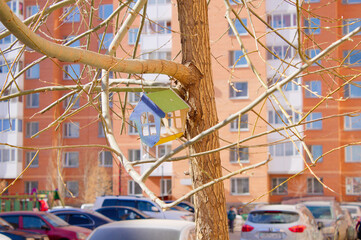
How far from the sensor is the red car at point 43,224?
53.2 feet

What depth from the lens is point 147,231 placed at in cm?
779

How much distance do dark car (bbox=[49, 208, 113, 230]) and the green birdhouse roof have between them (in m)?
14.7

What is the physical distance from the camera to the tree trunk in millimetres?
4090

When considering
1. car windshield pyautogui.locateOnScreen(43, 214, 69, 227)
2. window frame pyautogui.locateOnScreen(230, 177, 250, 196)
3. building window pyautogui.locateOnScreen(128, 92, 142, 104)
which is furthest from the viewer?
window frame pyautogui.locateOnScreen(230, 177, 250, 196)

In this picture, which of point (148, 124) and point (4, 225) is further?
point (4, 225)

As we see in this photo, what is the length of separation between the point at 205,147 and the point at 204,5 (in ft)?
3.75

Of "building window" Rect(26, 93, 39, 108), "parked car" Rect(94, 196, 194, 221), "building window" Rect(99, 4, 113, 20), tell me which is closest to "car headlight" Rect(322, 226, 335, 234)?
"parked car" Rect(94, 196, 194, 221)

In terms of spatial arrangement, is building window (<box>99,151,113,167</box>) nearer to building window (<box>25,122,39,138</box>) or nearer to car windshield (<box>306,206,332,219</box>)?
building window (<box>25,122,39,138</box>)

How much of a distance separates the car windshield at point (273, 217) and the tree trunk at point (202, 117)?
35.2 feet

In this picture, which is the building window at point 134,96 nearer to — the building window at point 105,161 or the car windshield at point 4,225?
the car windshield at point 4,225

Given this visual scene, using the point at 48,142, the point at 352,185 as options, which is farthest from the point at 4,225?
the point at 352,185

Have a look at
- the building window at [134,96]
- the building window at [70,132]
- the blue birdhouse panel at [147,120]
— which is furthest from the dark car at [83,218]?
the building window at [70,132]

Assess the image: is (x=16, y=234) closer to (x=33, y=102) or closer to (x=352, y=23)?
(x=352, y=23)

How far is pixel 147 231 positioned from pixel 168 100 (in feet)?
13.3
